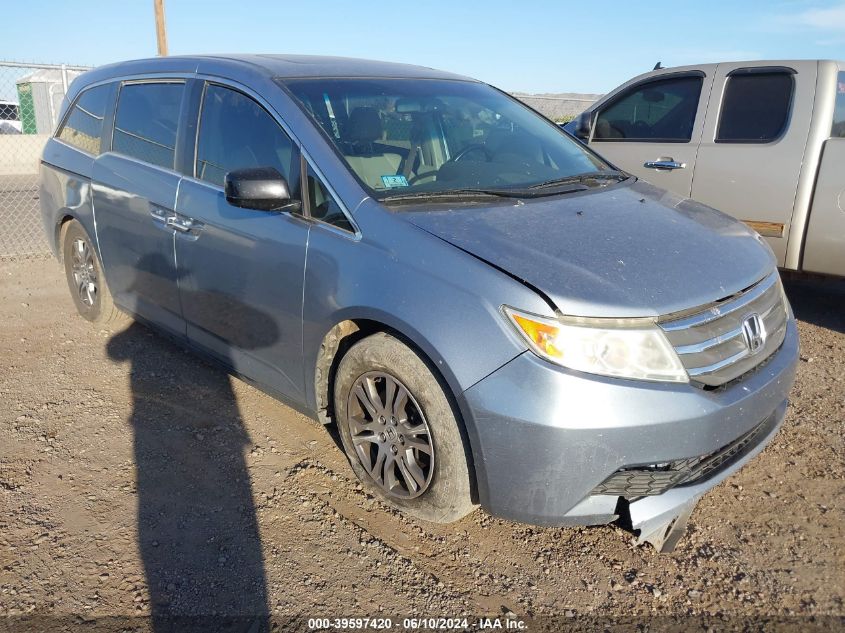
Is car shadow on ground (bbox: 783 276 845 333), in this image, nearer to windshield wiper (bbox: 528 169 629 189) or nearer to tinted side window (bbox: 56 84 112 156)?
windshield wiper (bbox: 528 169 629 189)

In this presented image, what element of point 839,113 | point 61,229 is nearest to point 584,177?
point 839,113

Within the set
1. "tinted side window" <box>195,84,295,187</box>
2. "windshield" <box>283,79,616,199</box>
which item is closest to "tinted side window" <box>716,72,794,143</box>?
"windshield" <box>283,79,616,199</box>

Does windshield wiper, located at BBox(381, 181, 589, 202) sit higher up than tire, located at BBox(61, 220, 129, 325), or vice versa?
windshield wiper, located at BBox(381, 181, 589, 202)

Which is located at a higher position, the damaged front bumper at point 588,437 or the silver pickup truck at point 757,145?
the silver pickup truck at point 757,145

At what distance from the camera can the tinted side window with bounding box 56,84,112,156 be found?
14.8 ft

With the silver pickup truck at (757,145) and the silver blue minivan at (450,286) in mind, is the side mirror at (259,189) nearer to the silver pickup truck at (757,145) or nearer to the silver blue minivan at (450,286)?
the silver blue minivan at (450,286)

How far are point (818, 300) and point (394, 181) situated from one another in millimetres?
4500

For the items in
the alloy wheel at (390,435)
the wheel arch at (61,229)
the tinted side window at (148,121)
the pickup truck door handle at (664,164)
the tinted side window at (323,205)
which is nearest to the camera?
the alloy wheel at (390,435)

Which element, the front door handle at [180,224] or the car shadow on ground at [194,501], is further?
the front door handle at [180,224]

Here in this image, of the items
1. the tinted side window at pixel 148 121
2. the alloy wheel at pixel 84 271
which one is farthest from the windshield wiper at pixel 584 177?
the alloy wheel at pixel 84 271

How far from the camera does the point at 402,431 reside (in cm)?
273

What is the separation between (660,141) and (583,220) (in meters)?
3.44

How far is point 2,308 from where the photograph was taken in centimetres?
555

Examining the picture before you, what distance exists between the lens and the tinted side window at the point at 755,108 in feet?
17.3
